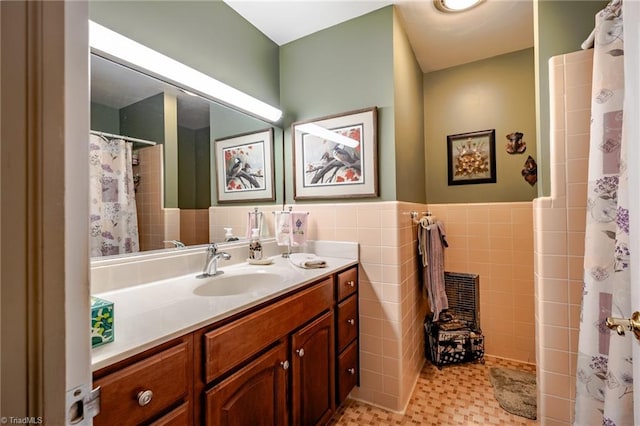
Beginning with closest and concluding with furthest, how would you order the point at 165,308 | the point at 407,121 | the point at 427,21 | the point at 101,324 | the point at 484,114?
the point at 101,324, the point at 165,308, the point at 427,21, the point at 407,121, the point at 484,114

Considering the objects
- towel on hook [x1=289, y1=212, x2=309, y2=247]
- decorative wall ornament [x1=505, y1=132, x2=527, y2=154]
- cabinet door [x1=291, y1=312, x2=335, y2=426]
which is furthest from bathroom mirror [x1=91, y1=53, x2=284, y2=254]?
decorative wall ornament [x1=505, y1=132, x2=527, y2=154]

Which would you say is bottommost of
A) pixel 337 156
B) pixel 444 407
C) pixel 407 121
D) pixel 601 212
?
pixel 444 407

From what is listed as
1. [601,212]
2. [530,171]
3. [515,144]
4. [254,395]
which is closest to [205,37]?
[254,395]

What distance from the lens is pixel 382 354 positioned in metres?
1.62

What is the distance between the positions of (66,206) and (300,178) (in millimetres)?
1541

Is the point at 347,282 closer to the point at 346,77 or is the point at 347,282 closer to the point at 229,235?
the point at 229,235

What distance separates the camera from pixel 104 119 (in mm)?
1079

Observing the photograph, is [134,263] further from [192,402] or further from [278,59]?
[278,59]

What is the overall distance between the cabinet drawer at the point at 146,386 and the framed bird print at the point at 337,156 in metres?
1.22

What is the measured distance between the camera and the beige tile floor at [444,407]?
4.93 ft

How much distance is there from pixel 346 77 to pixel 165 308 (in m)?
1.57

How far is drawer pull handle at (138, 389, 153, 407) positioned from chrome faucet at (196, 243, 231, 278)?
2.28ft

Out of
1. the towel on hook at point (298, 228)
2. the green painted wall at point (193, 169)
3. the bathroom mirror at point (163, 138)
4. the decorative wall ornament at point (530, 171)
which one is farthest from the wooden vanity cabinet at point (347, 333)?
the decorative wall ornament at point (530, 171)

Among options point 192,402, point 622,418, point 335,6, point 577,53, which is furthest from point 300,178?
point 622,418
